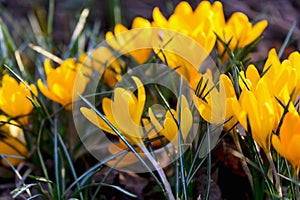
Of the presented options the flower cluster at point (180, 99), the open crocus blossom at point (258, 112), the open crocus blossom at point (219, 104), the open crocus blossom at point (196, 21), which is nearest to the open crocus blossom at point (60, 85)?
the flower cluster at point (180, 99)

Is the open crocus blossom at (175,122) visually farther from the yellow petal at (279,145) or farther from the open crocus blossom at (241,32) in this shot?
the open crocus blossom at (241,32)

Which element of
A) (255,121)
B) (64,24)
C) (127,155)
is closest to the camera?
(255,121)

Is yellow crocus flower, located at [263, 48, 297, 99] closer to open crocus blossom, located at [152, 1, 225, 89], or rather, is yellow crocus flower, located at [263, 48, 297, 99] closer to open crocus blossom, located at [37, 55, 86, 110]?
open crocus blossom, located at [152, 1, 225, 89]

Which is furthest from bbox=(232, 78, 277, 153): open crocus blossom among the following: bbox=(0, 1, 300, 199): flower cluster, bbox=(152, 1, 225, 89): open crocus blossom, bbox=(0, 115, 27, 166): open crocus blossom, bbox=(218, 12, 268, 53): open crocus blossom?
bbox=(0, 115, 27, 166): open crocus blossom

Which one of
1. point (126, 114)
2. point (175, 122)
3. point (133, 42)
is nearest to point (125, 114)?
point (126, 114)

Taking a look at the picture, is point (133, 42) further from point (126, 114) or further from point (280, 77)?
point (280, 77)

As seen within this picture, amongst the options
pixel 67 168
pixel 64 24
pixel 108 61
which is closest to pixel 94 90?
pixel 108 61

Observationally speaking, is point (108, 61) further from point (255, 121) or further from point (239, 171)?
point (255, 121)

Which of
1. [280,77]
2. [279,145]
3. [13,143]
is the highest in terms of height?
[280,77]
